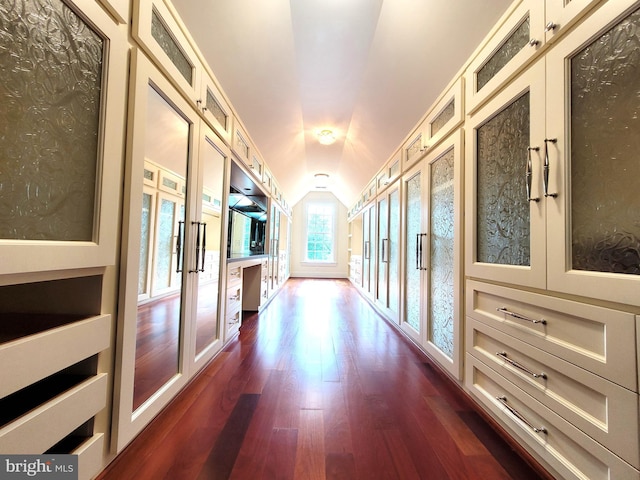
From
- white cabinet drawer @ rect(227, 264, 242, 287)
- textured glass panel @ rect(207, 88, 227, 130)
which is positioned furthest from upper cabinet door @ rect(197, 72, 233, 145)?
white cabinet drawer @ rect(227, 264, 242, 287)

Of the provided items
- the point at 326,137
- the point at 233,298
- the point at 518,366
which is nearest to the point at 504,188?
the point at 518,366

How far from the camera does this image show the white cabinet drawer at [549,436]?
0.83 meters

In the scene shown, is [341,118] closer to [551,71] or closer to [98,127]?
[551,71]

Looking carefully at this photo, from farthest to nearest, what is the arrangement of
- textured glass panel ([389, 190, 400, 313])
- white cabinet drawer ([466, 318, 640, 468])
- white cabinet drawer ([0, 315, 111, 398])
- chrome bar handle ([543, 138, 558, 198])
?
textured glass panel ([389, 190, 400, 313]) → chrome bar handle ([543, 138, 558, 198]) → white cabinet drawer ([466, 318, 640, 468]) → white cabinet drawer ([0, 315, 111, 398])

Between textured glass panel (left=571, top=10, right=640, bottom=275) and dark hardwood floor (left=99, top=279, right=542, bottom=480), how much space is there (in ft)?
3.15

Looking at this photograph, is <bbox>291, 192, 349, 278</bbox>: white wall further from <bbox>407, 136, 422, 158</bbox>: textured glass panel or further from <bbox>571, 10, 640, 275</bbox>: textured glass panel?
<bbox>571, 10, 640, 275</bbox>: textured glass panel

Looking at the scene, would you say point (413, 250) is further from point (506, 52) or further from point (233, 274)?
point (233, 274)

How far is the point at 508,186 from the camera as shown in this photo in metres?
1.32

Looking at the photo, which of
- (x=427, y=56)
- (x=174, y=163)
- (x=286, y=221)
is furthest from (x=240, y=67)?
(x=286, y=221)

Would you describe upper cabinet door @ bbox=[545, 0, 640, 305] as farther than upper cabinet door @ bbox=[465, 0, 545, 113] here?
No

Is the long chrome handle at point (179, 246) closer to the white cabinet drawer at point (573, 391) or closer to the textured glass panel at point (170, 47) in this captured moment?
the textured glass panel at point (170, 47)

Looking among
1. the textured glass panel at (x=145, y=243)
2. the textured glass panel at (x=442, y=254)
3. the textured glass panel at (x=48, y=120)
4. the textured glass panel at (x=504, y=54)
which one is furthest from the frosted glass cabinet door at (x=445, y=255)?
the textured glass panel at (x=48, y=120)

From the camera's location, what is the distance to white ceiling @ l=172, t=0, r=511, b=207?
5.07ft

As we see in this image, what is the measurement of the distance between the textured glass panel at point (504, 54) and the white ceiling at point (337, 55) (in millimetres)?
169
